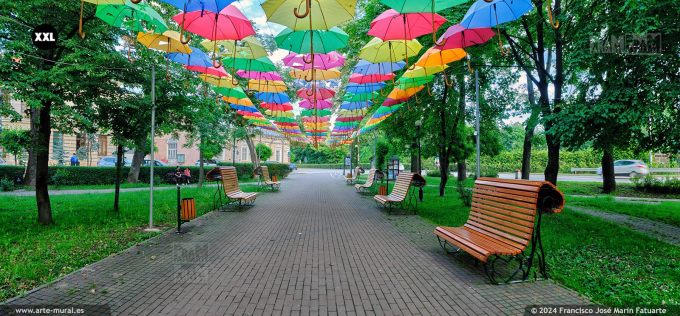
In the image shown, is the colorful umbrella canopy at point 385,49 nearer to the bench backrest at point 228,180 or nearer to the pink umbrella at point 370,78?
the pink umbrella at point 370,78

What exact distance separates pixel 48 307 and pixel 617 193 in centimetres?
1967

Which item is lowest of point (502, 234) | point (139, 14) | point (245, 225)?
point (245, 225)

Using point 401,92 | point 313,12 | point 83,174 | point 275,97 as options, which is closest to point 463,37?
point 401,92

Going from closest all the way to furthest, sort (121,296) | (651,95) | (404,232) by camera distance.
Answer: (121,296)
(651,95)
(404,232)

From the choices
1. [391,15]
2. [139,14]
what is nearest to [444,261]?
[391,15]

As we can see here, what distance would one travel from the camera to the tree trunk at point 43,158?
6725mm

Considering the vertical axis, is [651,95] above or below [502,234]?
above

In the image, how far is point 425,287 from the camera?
3.79 metres

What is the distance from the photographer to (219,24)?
21.3ft

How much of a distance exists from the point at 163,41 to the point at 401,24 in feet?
17.3

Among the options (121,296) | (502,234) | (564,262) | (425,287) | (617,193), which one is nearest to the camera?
(121,296)

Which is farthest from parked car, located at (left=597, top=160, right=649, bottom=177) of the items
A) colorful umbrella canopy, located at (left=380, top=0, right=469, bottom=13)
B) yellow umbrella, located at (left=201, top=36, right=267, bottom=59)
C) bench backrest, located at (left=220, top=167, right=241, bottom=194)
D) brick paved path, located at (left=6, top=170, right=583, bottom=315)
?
yellow umbrella, located at (left=201, top=36, right=267, bottom=59)

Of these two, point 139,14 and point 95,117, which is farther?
point 95,117

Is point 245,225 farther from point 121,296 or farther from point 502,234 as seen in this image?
point 502,234
